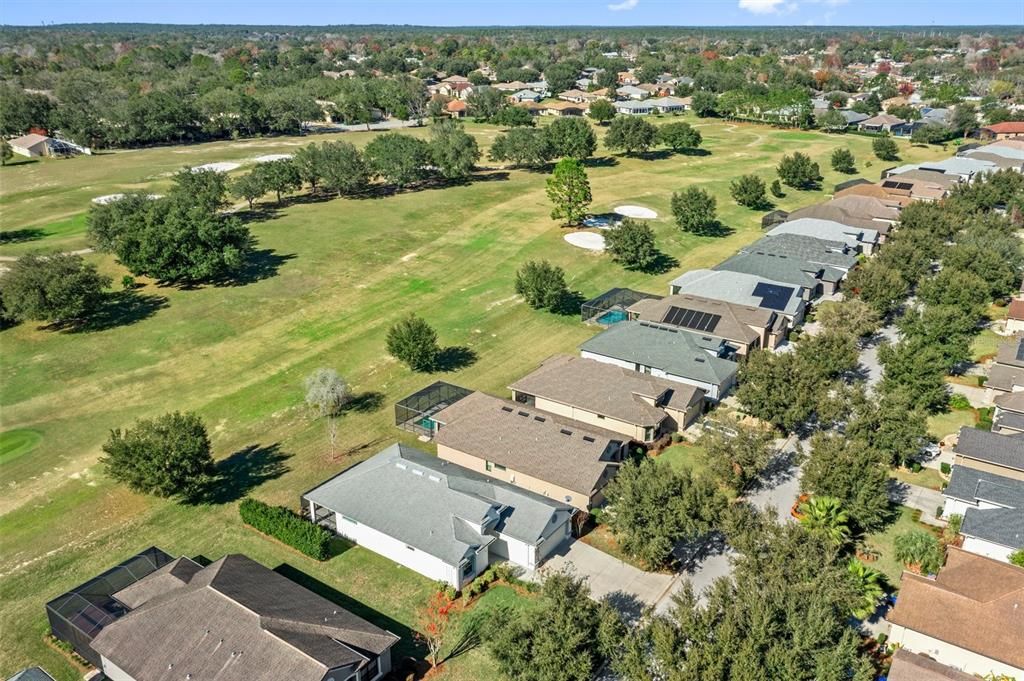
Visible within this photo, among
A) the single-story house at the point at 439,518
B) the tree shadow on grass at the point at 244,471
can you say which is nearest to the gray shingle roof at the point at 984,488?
the single-story house at the point at 439,518

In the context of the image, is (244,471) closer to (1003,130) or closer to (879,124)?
(879,124)

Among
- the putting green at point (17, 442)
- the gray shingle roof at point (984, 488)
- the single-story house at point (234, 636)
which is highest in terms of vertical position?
the single-story house at point (234, 636)

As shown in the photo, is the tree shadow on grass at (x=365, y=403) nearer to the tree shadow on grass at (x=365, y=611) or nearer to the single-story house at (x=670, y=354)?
the tree shadow on grass at (x=365, y=611)

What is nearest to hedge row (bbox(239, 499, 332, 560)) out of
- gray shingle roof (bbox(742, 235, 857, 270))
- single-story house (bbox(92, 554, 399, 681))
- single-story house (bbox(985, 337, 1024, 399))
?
single-story house (bbox(92, 554, 399, 681))

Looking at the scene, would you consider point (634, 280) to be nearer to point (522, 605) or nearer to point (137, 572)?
point (522, 605)

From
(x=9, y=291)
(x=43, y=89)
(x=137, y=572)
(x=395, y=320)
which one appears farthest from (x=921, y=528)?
(x=43, y=89)

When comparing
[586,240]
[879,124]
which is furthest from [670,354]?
[879,124]
